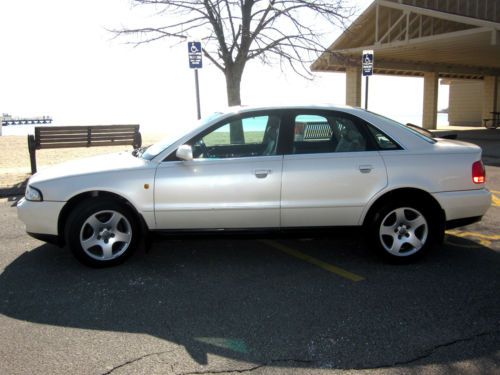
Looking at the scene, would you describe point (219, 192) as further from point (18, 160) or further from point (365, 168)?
point (18, 160)

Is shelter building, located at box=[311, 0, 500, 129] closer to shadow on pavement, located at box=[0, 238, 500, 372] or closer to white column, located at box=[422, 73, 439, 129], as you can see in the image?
white column, located at box=[422, 73, 439, 129]

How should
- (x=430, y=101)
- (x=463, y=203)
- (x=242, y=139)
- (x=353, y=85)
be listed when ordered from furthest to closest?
(x=430, y=101) → (x=353, y=85) → (x=242, y=139) → (x=463, y=203)

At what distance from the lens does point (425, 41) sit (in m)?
21.1

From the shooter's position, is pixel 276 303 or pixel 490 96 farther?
pixel 490 96

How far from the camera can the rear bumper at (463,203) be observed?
4.64 meters

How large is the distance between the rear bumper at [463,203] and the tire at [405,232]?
5.9 inches

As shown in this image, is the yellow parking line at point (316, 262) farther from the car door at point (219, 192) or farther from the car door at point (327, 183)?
the car door at point (219, 192)

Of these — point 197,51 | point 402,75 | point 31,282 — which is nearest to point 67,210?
point 31,282

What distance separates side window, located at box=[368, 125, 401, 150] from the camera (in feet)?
15.4

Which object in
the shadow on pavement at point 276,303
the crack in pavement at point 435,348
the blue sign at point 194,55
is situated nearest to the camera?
the crack in pavement at point 435,348

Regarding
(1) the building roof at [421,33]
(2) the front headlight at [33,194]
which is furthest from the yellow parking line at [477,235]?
(1) the building roof at [421,33]

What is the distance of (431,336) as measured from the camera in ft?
10.8

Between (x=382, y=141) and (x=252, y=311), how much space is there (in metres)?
2.20

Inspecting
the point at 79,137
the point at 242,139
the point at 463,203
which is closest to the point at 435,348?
the point at 463,203
